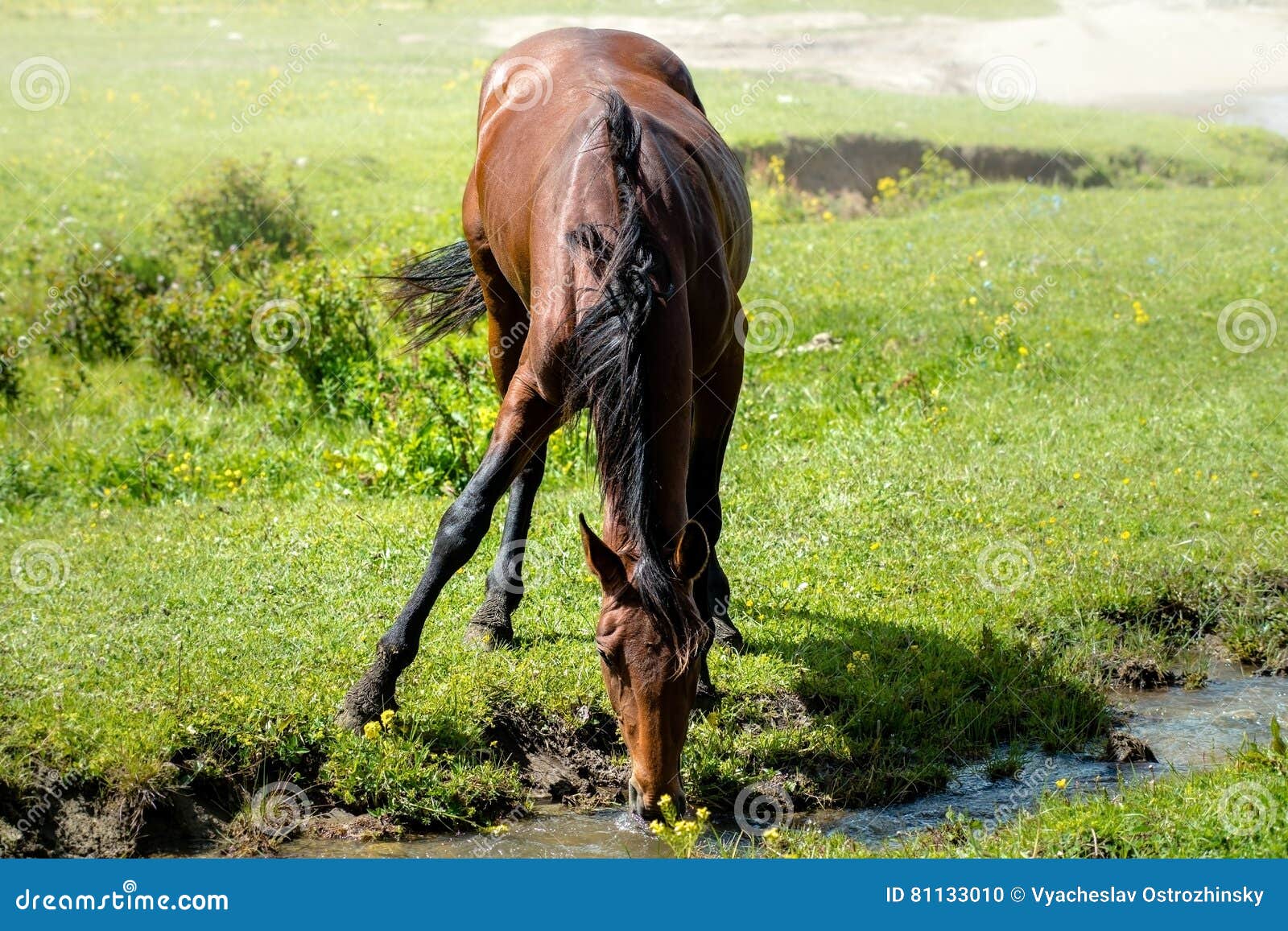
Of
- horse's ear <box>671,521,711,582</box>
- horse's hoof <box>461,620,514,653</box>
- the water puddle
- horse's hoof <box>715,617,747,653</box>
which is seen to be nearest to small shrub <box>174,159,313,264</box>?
horse's hoof <box>461,620,514,653</box>

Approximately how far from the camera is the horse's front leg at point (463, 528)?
16.5ft

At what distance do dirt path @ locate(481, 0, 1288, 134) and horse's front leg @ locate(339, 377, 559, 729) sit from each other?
1848 centimetres

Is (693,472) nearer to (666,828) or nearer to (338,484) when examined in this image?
(666,828)

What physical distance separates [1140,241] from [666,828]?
11795 mm

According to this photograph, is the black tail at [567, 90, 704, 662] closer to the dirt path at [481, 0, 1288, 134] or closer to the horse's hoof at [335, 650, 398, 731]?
the horse's hoof at [335, 650, 398, 731]

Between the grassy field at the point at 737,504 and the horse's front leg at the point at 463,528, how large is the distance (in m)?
0.14

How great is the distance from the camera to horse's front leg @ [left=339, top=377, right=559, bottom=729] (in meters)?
5.02

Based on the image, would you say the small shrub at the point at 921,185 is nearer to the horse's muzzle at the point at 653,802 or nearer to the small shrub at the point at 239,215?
the small shrub at the point at 239,215

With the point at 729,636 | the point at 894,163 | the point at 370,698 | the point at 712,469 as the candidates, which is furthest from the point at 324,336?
the point at 894,163

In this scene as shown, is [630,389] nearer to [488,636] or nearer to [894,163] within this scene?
[488,636]

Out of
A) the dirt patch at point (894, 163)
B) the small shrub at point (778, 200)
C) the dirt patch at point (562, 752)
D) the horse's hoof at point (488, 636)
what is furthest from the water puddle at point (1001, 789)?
the dirt patch at point (894, 163)

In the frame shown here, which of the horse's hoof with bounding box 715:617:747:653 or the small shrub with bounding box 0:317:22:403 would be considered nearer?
the horse's hoof with bounding box 715:617:747:653

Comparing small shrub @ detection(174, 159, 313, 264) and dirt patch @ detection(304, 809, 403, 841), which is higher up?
small shrub @ detection(174, 159, 313, 264)

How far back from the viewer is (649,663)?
379 cm
